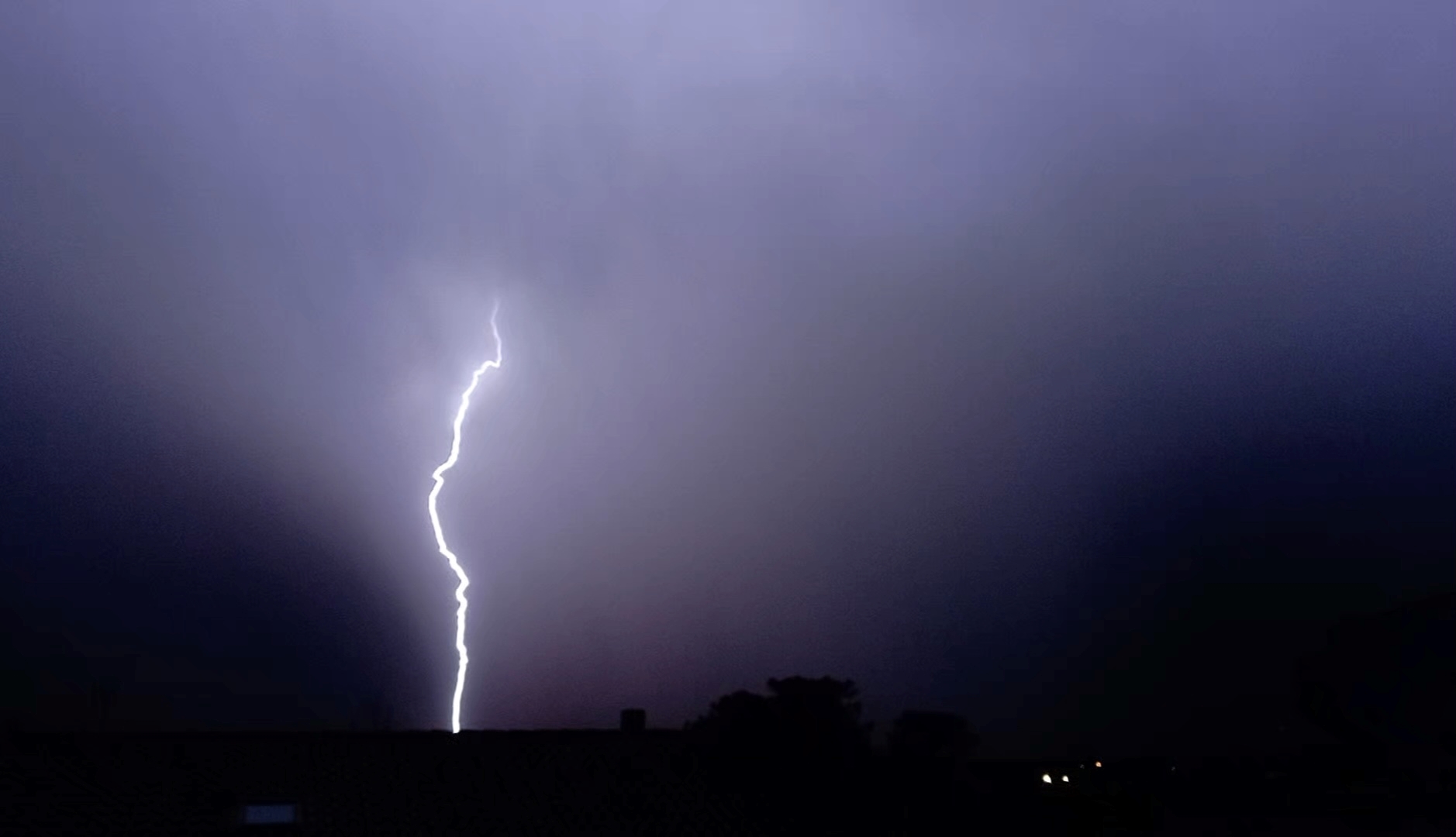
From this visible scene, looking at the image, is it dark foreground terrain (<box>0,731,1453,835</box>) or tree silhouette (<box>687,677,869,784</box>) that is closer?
dark foreground terrain (<box>0,731,1453,835</box>)

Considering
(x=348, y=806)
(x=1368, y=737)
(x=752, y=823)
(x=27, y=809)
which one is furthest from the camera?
(x=1368, y=737)

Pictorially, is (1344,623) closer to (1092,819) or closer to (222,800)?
(1092,819)

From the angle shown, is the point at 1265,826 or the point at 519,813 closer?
the point at 519,813

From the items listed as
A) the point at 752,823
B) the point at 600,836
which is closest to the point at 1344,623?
the point at 752,823

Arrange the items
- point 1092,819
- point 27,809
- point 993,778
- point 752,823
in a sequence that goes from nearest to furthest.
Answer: point 27,809, point 752,823, point 1092,819, point 993,778

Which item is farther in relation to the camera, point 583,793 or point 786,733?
point 786,733

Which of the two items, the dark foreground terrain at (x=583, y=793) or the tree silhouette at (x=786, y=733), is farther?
the tree silhouette at (x=786, y=733)

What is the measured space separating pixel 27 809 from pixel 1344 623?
107 feet

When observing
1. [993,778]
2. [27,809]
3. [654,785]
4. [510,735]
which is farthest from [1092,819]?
[27,809]

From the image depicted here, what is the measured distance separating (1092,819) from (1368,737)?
10.6 metres

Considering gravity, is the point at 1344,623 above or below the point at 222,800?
above

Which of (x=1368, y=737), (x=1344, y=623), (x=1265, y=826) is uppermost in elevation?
(x=1344, y=623)

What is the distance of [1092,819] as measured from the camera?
1261 inches

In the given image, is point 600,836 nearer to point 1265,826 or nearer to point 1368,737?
point 1265,826
